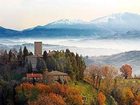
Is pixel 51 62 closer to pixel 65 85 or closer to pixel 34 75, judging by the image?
pixel 34 75

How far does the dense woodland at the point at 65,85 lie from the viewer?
51.0 m

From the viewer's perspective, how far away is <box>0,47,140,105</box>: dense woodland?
167ft

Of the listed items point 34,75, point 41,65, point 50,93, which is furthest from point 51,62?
point 50,93

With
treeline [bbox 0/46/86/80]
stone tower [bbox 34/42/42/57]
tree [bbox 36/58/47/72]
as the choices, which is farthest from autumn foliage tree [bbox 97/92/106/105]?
stone tower [bbox 34/42/42/57]

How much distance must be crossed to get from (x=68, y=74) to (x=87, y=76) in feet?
20.5

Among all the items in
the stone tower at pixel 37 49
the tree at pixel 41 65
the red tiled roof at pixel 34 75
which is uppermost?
the stone tower at pixel 37 49

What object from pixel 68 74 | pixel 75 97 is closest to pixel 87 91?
pixel 68 74

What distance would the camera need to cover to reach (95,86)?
6128cm

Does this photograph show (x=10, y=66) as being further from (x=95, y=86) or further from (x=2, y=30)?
(x=2, y=30)

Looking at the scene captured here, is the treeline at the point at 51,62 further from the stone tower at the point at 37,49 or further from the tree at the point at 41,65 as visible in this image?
the stone tower at the point at 37,49

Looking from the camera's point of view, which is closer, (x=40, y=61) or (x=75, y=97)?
(x=75, y=97)

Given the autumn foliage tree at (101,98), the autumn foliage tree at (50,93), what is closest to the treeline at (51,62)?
the autumn foliage tree at (101,98)

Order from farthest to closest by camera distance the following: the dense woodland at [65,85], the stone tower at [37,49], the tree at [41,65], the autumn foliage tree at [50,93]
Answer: the stone tower at [37,49] → the tree at [41,65] → the dense woodland at [65,85] → the autumn foliage tree at [50,93]

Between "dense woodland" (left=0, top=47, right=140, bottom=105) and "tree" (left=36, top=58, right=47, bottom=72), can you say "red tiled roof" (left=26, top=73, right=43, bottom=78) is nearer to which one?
"dense woodland" (left=0, top=47, right=140, bottom=105)
